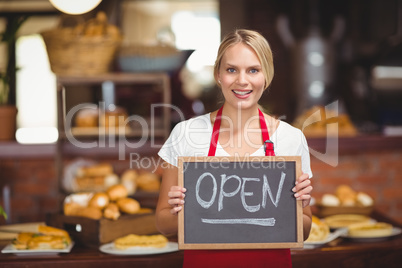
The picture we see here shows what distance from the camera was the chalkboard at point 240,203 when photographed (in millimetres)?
1762

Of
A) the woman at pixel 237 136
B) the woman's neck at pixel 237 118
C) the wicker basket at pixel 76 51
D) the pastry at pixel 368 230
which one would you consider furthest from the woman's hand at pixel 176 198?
the wicker basket at pixel 76 51

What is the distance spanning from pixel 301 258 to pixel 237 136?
734mm

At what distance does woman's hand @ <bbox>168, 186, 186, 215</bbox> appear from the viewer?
174 cm

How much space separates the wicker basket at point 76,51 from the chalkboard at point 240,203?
6.82 feet

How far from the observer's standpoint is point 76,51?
360 centimetres

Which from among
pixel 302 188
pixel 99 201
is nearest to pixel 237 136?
pixel 302 188

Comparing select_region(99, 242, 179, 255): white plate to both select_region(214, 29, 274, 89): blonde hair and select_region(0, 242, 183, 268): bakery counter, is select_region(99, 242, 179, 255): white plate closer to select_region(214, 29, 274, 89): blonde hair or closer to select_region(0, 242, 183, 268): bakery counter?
select_region(0, 242, 183, 268): bakery counter

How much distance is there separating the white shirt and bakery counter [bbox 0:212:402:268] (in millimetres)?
579

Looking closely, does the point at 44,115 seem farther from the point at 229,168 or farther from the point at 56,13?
the point at 229,168

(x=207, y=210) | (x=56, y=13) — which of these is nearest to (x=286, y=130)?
(x=207, y=210)

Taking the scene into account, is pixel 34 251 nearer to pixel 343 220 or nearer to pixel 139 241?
pixel 139 241

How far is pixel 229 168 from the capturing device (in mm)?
1797

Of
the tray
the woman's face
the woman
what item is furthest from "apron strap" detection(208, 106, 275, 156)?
the tray

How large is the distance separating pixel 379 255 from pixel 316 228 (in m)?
0.30
